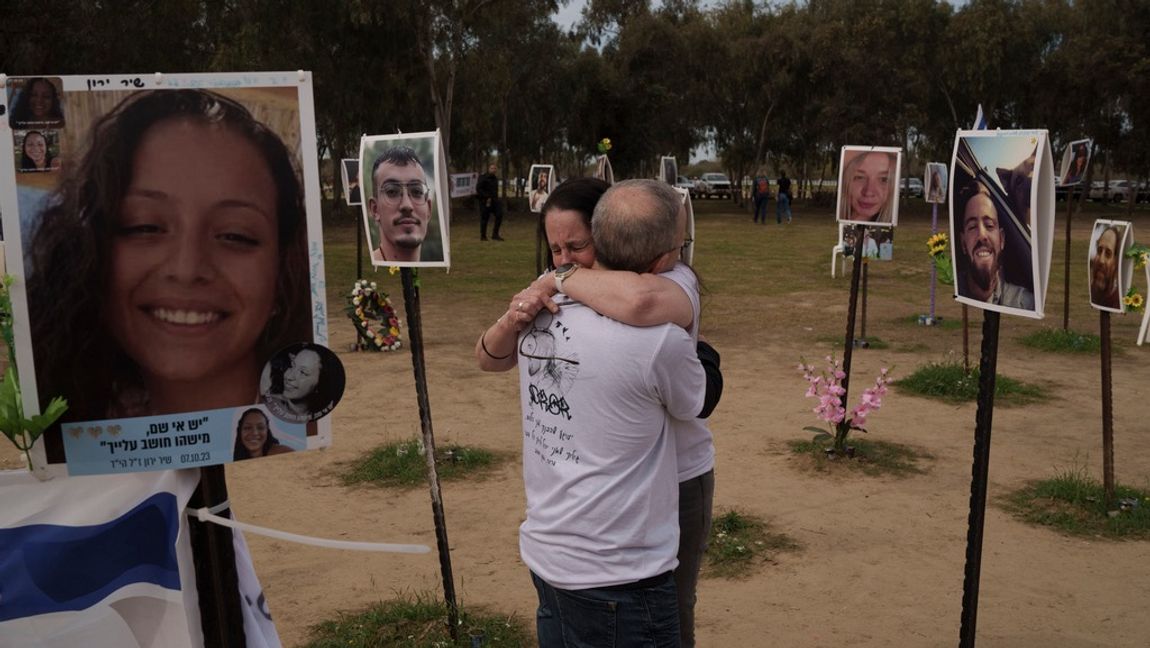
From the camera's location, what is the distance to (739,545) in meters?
5.23

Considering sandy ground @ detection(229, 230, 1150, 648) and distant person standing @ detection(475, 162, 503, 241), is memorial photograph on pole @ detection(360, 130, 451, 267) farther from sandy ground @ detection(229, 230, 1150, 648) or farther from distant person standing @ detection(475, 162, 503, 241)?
distant person standing @ detection(475, 162, 503, 241)

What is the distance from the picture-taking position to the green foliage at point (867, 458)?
21.6 feet

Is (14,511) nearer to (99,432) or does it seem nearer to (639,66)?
(99,432)

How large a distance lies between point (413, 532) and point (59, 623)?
2.98m

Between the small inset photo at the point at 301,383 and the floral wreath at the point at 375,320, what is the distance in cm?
802

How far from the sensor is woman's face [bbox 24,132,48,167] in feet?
7.29

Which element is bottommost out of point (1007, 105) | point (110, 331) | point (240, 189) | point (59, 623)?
point (59, 623)

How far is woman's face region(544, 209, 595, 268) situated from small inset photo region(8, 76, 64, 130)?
3.51 feet

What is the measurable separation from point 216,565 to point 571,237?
1.13 metres

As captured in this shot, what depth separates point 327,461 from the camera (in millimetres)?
6852

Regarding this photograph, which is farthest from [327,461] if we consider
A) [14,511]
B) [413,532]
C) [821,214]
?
[821,214]

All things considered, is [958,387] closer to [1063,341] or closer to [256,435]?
[1063,341]

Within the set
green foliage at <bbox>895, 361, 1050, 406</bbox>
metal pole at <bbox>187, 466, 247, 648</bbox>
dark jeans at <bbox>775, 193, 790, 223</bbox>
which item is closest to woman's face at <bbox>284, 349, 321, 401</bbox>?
metal pole at <bbox>187, 466, 247, 648</bbox>

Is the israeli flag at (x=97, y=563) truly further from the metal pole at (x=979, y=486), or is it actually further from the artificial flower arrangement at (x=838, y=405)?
the artificial flower arrangement at (x=838, y=405)
